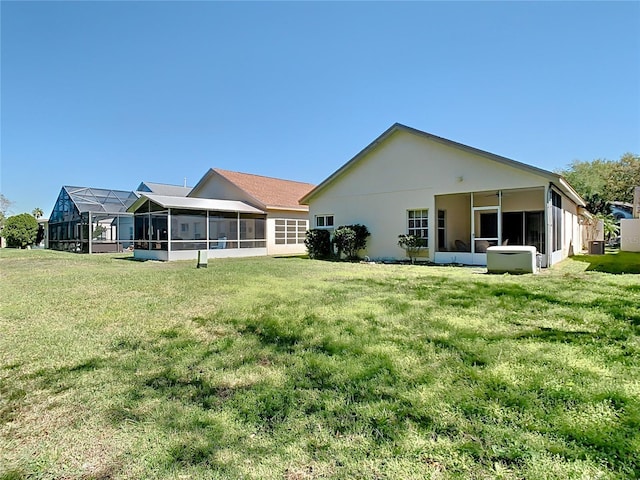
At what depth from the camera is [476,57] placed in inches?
496

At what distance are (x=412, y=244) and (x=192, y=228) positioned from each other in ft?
38.7

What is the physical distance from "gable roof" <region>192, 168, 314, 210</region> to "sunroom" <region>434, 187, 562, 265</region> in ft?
29.8

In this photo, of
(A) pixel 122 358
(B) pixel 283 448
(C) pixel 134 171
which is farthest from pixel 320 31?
(C) pixel 134 171

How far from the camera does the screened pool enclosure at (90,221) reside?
23.7 m

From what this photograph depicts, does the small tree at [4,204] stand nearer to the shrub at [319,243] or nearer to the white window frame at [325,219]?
the white window frame at [325,219]

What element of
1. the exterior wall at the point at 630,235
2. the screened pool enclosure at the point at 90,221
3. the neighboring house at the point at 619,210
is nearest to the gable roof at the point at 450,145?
the exterior wall at the point at 630,235

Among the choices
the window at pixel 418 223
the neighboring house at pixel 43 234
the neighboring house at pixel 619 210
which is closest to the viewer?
the window at pixel 418 223

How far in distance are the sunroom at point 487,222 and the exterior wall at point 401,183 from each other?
71 cm

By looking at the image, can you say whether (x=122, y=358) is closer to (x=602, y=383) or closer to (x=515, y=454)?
(x=515, y=454)

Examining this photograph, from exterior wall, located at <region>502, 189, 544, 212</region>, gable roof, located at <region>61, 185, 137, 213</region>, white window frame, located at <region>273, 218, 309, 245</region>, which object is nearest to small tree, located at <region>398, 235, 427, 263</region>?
exterior wall, located at <region>502, 189, 544, 212</region>

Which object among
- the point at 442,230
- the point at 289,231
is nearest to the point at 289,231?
the point at 289,231

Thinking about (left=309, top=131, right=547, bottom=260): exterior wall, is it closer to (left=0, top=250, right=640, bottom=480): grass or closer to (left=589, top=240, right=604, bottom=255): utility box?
(left=0, top=250, right=640, bottom=480): grass

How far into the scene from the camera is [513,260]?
10.2 metres

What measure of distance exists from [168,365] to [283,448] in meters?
2.09
